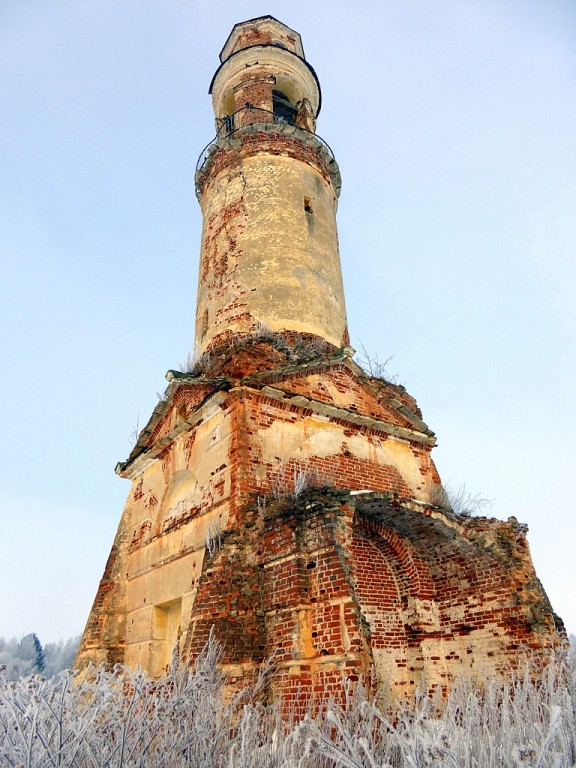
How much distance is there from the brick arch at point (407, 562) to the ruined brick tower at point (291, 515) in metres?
0.03

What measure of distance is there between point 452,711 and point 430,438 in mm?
6346

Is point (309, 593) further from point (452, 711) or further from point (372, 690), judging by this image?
point (452, 711)

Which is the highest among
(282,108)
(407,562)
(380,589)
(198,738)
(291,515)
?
(282,108)

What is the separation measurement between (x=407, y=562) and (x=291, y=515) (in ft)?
9.16

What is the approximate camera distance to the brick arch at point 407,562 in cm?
806

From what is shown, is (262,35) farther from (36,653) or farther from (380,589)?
(36,653)

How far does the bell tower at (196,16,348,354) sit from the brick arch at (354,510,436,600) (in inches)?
152

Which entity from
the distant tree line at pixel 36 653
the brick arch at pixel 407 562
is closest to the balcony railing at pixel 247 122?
the brick arch at pixel 407 562

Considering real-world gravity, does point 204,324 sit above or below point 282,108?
below

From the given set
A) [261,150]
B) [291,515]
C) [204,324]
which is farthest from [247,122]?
[291,515]

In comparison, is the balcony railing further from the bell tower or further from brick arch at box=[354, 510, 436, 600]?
brick arch at box=[354, 510, 436, 600]

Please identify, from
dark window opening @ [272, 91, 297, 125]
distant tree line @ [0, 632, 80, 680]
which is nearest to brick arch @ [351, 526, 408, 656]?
dark window opening @ [272, 91, 297, 125]

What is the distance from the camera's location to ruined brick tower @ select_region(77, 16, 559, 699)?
6098 millimetres

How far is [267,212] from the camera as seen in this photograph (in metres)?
11.3
